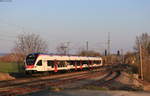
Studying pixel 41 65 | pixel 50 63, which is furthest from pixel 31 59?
pixel 50 63

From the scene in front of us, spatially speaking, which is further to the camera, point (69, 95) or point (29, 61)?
point (29, 61)

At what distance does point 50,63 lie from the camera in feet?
131

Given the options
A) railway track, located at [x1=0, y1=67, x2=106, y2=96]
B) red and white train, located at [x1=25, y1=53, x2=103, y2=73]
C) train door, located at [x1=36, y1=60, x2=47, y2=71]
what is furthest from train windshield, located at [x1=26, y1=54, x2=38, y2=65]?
railway track, located at [x1=0, y1=67, x2=106, y2=96]

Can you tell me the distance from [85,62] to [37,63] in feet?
71.8

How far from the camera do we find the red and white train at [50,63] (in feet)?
121

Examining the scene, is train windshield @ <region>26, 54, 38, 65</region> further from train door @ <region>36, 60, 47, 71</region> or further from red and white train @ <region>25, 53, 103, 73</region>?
train door @ <region>36, 60, 47, 71</region>

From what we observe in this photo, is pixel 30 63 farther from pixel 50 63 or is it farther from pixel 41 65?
pixel 50 63

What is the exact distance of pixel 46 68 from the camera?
3866 cm

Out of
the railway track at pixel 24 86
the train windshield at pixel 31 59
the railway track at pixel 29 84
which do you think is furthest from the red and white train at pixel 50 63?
the railway track at pixel 24 86

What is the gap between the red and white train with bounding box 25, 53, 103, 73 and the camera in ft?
121

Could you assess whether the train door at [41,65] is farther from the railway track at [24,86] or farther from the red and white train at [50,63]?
the railway track at [24,86]

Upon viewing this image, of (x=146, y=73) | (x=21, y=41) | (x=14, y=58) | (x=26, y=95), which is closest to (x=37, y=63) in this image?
(x=26, y=95)

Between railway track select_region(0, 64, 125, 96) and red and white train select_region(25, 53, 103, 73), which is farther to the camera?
red and white train select_region(25, 53, 103, 73)

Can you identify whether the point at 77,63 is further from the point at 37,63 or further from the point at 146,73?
the point at 37,63
